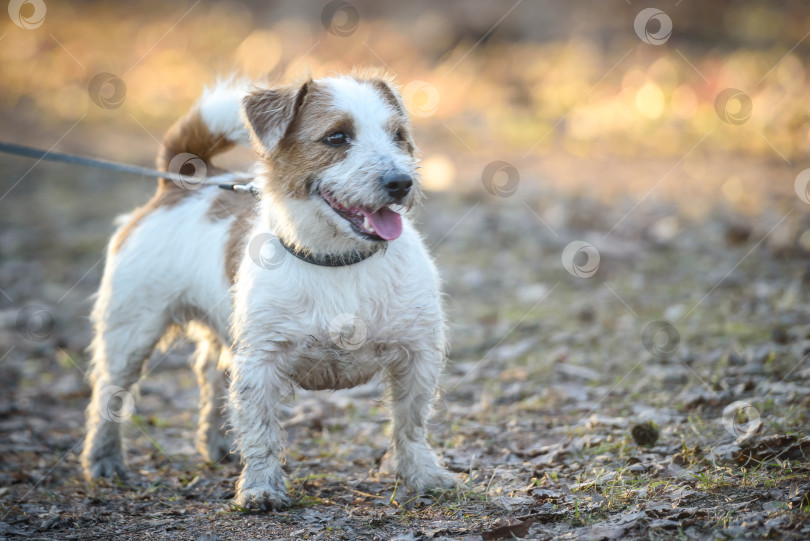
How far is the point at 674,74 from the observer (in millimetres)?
11250

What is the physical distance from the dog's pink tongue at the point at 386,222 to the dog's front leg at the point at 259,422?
2.36 feet

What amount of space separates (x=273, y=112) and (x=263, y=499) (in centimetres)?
169

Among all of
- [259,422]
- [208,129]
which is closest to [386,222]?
[259,422]

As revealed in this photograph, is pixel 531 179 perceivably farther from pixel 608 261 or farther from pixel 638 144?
pixel 608 261

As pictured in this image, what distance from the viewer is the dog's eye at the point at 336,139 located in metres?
3.42

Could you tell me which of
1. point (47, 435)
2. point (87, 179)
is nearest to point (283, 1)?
point (87, 179)

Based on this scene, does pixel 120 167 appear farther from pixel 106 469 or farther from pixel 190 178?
pixel 106 469

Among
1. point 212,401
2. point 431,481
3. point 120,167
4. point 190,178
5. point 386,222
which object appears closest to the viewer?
point 386,222

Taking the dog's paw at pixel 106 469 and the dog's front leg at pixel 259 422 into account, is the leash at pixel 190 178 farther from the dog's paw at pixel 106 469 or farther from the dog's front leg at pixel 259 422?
the dog's paw at pixel 106 469

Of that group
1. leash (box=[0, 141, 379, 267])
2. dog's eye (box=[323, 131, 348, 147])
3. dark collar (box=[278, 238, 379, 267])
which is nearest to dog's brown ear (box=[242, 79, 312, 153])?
dog's eye (box=[323, 131, 348, 147])

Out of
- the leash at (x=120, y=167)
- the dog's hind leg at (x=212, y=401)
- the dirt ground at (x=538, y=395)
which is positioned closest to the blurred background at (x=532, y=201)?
the dirt ground at (x=538, y=395)

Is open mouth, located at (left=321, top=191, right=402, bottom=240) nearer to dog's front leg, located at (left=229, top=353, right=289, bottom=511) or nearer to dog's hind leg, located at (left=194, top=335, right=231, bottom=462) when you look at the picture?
dog's front leg, located at (left=229, top=353, right=289, bottom=511)

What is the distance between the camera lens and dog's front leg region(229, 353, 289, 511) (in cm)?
329

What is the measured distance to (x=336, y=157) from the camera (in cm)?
338
